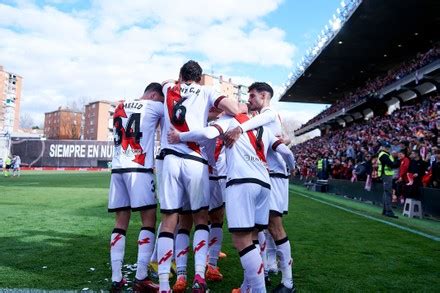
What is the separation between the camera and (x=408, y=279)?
4.75 metres

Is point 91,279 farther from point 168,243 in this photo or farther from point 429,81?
point 429,81

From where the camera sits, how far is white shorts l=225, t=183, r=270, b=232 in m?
3.49

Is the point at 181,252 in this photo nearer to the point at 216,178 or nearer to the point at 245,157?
the point at 216,178

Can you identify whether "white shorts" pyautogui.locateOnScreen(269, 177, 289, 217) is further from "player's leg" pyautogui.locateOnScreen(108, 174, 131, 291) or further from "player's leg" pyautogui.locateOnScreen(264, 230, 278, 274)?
"player's leg" pyautogui.locateOnScreen(108, 174, 131, 291)

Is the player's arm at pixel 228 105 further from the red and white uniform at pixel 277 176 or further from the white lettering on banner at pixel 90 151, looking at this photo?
the white lettering on banner at pixel 90 151

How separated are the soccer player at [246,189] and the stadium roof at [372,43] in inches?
917

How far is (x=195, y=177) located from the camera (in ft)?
12.7

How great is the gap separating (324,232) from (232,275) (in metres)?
3.92

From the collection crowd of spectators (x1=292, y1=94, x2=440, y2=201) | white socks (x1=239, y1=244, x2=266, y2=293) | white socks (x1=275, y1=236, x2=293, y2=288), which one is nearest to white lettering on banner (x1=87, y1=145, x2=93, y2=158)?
crowd of spectators (x1=292, y1=94, x2=440, y2=201)

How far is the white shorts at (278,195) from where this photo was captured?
4.31 m

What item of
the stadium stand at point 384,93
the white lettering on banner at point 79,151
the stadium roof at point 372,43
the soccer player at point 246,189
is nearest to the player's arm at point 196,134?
the soccer player at point 246,189

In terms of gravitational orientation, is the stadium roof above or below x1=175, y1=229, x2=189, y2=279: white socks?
above

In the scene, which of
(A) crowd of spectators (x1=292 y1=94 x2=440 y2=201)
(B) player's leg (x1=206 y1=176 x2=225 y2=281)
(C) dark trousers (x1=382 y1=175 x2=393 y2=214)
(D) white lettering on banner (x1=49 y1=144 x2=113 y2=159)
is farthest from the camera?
(D) white lettering on banner (x1=49 y1=144 x2=113 y2=159)

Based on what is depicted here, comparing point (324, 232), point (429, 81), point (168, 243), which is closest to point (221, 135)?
point (168, 243)
